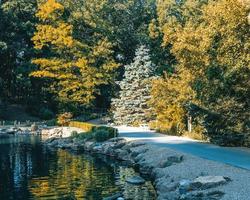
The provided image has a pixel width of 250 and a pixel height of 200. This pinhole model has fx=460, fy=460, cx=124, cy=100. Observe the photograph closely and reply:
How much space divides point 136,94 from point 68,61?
11440 mm

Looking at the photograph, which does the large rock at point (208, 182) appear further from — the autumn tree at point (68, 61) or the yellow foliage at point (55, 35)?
the yellow foliage at point (55, 35)


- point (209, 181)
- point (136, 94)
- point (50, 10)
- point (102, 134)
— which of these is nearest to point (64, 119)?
point (136, 94)

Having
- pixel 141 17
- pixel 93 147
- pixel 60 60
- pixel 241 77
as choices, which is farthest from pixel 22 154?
pixel 141 17

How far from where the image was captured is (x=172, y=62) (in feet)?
197

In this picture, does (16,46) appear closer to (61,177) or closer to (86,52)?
(86,52)

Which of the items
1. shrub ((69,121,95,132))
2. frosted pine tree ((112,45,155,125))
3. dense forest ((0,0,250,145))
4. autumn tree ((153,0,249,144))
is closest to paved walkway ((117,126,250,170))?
autumn tree ((153,0,249,144))

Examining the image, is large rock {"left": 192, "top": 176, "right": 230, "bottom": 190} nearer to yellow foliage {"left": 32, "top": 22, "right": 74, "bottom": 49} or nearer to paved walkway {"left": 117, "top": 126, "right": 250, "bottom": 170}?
paved walkway {"left": 117, "top": 126, "right": 250, "bottom": 170}

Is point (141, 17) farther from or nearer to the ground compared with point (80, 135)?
farther from the ground

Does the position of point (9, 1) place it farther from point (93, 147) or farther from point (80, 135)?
point (93, 147)

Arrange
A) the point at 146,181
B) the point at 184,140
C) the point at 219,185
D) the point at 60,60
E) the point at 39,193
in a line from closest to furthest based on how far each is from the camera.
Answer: the point at 219,185 → the point at 39,193 → the point at 146,181 → the point at 184,140 → the point at 60,60

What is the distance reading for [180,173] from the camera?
20.3 metres

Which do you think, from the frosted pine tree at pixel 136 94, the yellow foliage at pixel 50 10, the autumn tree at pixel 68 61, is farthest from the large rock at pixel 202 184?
the yellow foliage at pixel 50 10

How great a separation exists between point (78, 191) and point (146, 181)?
12.6 feet

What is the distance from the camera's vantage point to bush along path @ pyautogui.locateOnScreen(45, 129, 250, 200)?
16188mm
